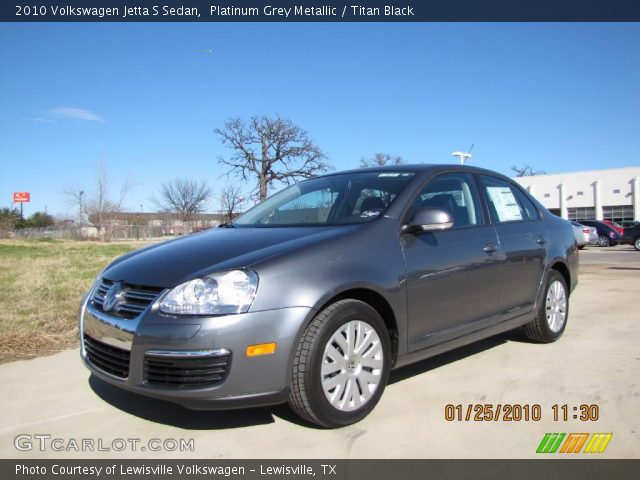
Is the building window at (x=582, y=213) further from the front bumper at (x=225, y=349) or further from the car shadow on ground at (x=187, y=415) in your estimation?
the front bumper at (x=225, y=349)

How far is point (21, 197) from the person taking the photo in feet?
218

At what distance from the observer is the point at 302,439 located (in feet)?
9.48

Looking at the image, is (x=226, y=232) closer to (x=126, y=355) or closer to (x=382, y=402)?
(x=126, y=355)

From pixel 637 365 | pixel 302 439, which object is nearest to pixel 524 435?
pixel 302 439

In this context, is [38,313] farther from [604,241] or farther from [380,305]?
[604,241]

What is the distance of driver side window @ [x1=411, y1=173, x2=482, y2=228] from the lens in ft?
12.7

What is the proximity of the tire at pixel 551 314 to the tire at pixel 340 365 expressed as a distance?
2138 mm

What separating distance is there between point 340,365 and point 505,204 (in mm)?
2470

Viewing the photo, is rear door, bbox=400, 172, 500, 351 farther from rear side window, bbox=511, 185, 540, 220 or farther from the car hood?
rear side window, bbox=511, 185, 540, 220

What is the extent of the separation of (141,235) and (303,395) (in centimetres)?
5293
